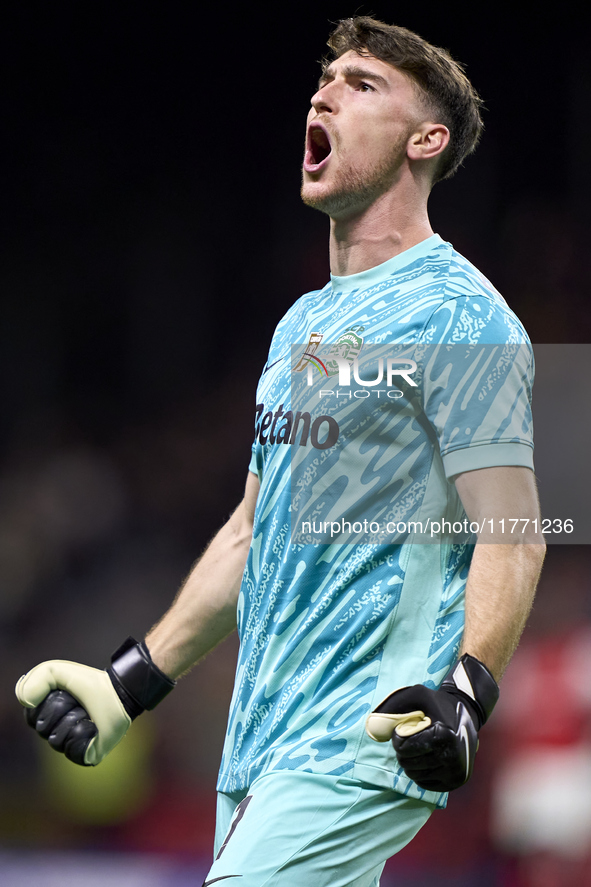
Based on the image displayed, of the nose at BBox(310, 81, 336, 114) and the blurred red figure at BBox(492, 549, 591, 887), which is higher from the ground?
the nose at BBox(310, 81, 336, 114)

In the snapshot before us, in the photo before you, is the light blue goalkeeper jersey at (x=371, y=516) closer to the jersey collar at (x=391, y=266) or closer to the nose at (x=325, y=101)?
the jersey collar at (x=391, y=266)

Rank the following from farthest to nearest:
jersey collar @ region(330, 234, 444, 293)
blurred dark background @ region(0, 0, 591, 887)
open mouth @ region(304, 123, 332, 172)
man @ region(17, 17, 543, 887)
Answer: blurred dark background @ region(0, 0, 591, 887) < open mouth @ region(304, 123, 332, 172) < jersey collar @ region(330, 234, 444, 293) < man @ region(17, 17, 543, 887)

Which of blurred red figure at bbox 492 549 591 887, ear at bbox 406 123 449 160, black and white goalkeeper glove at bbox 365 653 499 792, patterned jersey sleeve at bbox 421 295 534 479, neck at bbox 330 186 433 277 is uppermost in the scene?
ear at bbox 406 123 449 160

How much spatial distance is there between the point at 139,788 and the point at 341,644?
109 inches

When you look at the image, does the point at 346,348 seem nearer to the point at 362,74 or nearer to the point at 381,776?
the point at 362,74

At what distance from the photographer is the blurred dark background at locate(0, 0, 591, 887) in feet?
14.7

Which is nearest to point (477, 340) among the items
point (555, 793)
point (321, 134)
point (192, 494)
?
point (321, 134)

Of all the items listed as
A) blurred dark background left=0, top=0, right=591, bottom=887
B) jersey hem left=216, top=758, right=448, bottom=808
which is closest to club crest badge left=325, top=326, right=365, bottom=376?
jersey hem left=216, top=758, right=448, bottom=808

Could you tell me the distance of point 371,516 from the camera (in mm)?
1575

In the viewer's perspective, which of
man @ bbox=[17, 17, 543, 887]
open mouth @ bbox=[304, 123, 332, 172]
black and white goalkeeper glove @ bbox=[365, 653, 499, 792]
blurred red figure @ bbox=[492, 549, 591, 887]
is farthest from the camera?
blurred red figure @ bbox=[492, 549, 591, 887]

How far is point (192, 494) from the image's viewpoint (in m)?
4.75

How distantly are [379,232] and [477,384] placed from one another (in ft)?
1.51

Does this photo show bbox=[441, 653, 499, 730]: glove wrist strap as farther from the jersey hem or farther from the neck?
the neck

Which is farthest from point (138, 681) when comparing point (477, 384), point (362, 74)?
point (362, 74)
